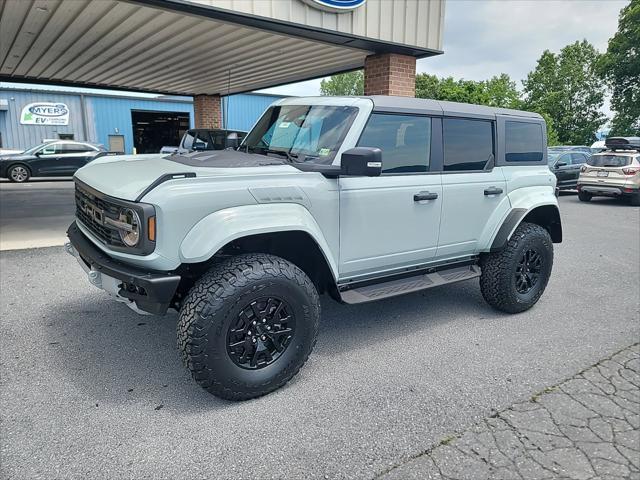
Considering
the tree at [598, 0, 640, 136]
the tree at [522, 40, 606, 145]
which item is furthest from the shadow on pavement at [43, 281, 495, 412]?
the tree at [522, 40, 606, 145]

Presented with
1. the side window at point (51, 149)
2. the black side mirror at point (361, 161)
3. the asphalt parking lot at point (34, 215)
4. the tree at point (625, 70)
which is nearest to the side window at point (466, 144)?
the black side mirror at point (361, 161)

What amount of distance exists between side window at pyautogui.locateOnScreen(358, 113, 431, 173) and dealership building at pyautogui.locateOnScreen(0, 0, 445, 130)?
4.00 meters

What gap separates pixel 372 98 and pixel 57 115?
88.5 feet

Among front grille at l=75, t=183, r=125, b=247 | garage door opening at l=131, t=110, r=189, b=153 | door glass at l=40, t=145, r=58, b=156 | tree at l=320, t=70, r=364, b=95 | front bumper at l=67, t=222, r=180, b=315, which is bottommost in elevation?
front bumper at l=67, t=222, r=180, b=315

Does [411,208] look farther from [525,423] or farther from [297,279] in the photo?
[525,423]

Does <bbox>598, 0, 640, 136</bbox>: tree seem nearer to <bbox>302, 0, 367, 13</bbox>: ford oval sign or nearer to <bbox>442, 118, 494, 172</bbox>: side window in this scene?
<bbox>302, 0, 367, 13</bbox>: ford oval sign

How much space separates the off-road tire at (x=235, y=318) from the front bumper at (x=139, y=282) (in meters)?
0.17

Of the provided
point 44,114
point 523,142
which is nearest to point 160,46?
point 523,142

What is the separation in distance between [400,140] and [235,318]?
195 cm

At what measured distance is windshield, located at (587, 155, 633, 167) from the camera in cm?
1322

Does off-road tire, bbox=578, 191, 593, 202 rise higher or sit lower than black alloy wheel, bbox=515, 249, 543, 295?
lower

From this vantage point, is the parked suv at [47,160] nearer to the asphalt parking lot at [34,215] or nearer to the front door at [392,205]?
the asphalt parking lot at [34,215]

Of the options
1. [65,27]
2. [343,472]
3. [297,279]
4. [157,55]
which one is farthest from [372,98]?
[157,55]

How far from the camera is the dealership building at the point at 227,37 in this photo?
6.81 m
